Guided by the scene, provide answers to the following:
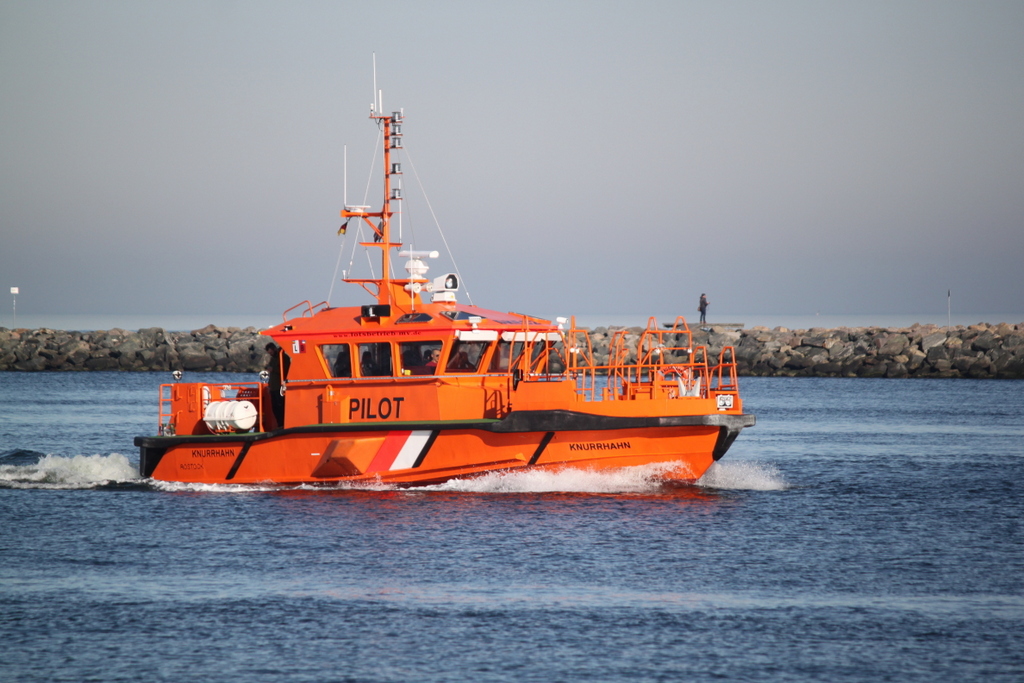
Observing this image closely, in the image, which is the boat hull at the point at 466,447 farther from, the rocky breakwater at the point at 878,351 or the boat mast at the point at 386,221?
the rocky breakwater at the point at 878,351

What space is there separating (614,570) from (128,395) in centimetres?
3168

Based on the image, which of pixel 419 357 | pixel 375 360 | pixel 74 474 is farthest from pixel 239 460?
pixel 74 474

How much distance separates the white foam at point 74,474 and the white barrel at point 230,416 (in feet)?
6.91

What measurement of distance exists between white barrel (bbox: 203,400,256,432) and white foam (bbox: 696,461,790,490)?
21.6ft

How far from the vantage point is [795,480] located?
61.7 feet

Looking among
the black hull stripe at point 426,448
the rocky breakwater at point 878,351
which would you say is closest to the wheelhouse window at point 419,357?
the black hull stripe at point 426,448

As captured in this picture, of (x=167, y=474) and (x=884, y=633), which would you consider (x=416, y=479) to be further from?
(x=884, y=633)

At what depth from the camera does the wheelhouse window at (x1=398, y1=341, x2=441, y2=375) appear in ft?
51.5

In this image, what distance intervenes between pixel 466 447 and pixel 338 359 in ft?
7.53

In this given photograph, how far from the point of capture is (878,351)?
5188 cm

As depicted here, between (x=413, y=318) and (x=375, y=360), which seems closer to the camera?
(x=413, y=318)

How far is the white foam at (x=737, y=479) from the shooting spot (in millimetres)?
16969

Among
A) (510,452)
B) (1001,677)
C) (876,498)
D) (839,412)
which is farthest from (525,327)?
(839,412)

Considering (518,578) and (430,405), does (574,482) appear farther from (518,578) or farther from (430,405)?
(518,578)
